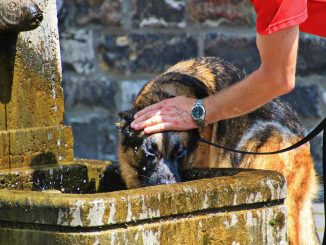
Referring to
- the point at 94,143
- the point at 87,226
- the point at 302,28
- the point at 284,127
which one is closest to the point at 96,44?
the point at 94,143

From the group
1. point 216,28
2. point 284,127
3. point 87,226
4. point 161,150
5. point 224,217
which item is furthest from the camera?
point 216,28

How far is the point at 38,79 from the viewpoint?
17.3ft

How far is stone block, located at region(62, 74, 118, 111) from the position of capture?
28.2 feet

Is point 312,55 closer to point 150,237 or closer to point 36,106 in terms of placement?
point 36,106

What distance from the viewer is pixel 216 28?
27.7 feet

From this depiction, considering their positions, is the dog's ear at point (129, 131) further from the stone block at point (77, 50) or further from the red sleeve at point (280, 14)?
the stone block at point (77, 50)

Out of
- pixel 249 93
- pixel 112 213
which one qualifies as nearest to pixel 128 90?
pixel 249 93

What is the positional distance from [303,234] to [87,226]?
214cm

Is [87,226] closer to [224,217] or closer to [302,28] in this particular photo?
[224,217]

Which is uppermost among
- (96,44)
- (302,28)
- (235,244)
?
(96,44)

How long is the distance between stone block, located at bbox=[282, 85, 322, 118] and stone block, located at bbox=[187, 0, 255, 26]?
690mm

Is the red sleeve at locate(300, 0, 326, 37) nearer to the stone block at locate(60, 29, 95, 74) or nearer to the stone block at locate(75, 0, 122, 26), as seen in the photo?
the stone block at locate(75, 0, 122, 26)

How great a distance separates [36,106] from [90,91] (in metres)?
3.35

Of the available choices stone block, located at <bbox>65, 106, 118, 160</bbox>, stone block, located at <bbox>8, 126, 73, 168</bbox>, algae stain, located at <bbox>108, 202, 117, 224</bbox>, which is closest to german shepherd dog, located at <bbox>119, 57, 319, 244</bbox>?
stone block, located at <bbox>8, 126, 73, 168</bbox>
